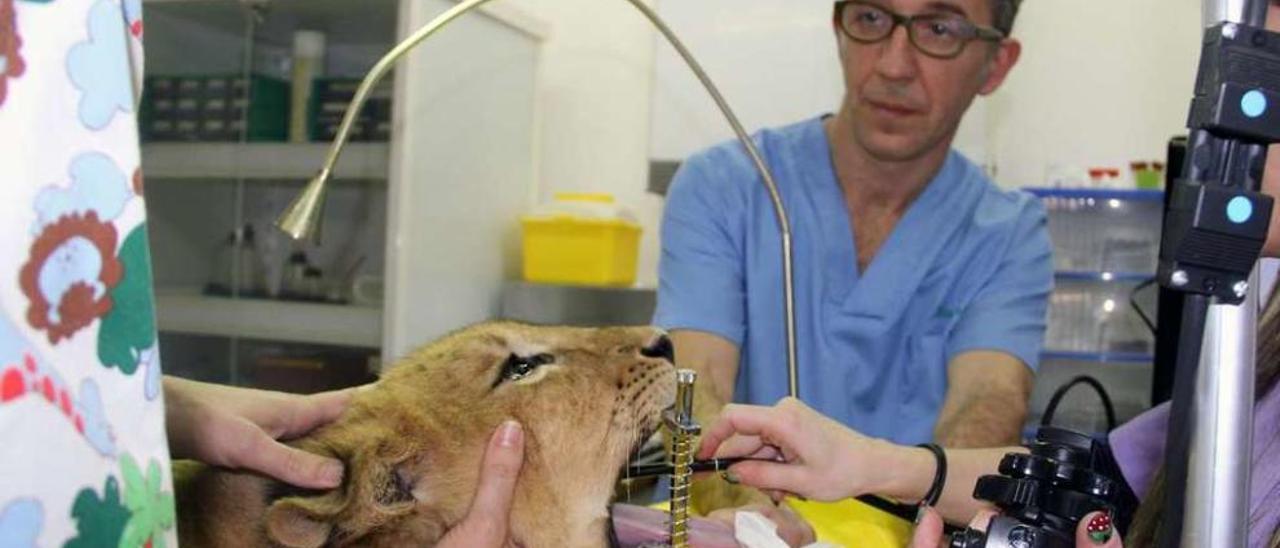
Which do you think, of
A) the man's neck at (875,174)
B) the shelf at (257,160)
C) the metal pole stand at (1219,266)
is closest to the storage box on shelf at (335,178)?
the shelf at (257,160)

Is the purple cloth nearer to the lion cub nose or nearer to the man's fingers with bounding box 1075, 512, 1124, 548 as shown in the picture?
the man's fingers with bounding box 1075, 512, 1124, 548

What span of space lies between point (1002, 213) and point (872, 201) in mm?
189

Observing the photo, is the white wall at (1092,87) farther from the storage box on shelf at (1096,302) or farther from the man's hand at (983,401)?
the man's hand at (983,401)

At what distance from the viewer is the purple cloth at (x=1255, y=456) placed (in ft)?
2.87

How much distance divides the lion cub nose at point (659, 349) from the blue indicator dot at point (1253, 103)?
0.61 metres

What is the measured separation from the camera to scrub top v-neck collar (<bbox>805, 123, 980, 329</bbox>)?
154 centimetres

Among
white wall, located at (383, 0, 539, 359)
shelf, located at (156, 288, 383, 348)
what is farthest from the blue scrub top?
shelf, located at (156, 288, 383, 348)

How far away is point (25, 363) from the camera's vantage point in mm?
406

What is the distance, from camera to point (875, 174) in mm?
1605

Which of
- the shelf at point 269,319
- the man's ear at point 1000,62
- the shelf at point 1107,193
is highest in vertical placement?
the man's ear at point 1000,62

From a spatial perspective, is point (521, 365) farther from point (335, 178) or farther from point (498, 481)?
point (335, 178)

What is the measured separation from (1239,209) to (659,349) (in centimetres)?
61

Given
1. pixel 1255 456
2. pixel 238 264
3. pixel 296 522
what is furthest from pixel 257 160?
pixel 1255 456

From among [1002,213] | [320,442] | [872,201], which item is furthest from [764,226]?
[320,442]
